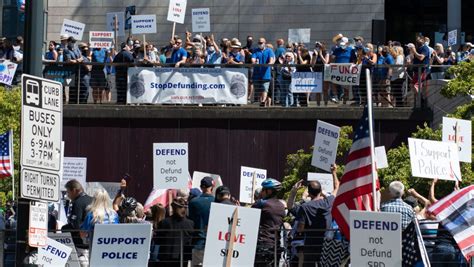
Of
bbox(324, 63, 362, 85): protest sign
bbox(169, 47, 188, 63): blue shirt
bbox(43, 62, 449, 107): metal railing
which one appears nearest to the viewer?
bbox(324, 63, 362, 85): protest sign

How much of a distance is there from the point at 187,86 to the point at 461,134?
11923mm

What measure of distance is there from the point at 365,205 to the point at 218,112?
50.7 ft

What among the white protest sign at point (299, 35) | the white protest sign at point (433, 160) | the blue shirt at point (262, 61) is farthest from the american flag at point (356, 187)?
the white protest sign at point (299, 35)

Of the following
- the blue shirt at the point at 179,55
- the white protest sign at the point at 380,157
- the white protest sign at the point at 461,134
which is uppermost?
the blue shirt at the point at 179,55

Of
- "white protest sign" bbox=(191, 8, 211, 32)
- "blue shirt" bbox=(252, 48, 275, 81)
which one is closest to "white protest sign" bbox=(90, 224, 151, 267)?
"blue shirt" bbox=(252, 48, 275, 81)

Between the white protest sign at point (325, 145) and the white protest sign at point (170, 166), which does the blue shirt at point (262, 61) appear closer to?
the white protest sign at point (170, 166)

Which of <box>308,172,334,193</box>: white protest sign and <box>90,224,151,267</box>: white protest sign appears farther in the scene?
<box>308,172,334,193</box>: white protest sign

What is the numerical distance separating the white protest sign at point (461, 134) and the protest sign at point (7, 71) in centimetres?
1341

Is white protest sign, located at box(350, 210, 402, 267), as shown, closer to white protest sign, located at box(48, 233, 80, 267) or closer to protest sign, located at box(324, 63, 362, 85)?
white protest sign, located at box(48, 233, 80, 267)

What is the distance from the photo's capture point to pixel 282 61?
3203cm

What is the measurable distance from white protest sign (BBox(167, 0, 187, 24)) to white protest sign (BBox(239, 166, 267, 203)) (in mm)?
6931

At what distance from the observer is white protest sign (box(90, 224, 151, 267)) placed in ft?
58.2

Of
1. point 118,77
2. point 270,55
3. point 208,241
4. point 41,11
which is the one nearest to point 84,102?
point 118,77

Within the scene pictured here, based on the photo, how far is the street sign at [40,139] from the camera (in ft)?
46.4
